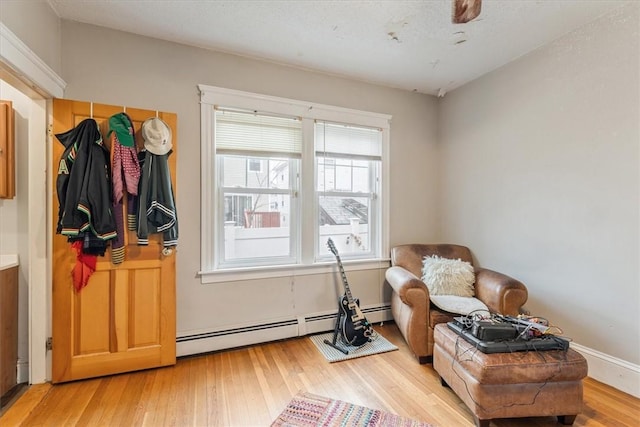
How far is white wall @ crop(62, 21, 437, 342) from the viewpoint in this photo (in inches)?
84.4

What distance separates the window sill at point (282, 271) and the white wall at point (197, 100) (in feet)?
0.14

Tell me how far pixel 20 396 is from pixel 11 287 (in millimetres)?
688

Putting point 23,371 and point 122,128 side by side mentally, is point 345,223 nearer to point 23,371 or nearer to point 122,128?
point 122,128

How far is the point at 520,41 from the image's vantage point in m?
2.30

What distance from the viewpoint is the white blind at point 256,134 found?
2498 millimetres

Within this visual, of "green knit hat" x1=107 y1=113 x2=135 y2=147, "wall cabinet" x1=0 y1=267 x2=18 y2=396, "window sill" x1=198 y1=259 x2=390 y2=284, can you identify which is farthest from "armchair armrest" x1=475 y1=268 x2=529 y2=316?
"wall cabinet" x1=0 y1=267 x2=18 y2=396

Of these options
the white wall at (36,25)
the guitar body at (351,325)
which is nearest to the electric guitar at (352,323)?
the guitar body at (351,325)

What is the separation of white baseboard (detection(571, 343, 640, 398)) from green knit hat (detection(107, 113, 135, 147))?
3597 millimetres

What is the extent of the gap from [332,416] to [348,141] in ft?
7.67

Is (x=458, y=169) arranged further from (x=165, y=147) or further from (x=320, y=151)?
(x=165, y=147)

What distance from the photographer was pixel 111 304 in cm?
205

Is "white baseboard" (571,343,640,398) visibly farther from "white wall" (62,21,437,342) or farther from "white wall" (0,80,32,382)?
"white wall" (0,80,32,382)

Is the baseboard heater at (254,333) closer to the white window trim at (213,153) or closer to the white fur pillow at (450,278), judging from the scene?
the white window trim at (213,153)

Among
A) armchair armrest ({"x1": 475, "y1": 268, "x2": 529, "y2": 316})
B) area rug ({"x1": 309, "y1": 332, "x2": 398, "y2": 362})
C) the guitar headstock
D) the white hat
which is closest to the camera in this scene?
the white hat
